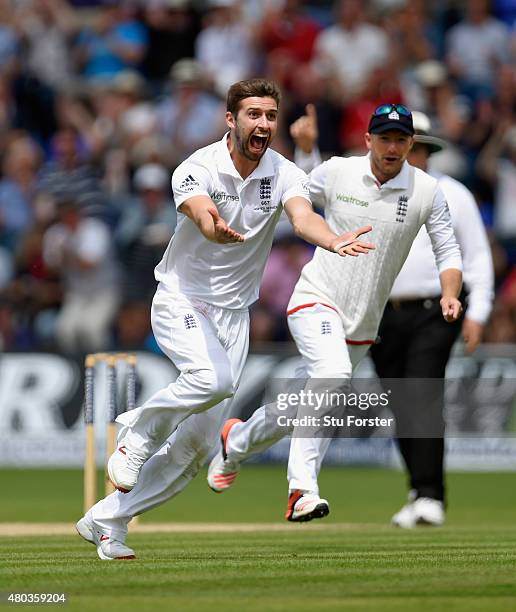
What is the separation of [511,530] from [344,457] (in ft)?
19.7

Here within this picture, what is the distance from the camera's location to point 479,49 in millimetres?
18312

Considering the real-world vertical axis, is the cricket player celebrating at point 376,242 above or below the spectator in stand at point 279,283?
above

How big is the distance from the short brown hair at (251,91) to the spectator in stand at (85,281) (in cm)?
912

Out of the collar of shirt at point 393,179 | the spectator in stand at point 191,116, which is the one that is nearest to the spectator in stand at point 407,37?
the spectator in stand at point 191,116

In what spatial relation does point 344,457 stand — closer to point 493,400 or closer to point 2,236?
point 493,400

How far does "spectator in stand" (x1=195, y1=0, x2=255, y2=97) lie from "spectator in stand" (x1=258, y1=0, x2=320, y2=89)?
0.75 feet

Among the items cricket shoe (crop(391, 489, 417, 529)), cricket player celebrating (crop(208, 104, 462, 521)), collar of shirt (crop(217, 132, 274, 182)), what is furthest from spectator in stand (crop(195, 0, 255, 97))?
collar of shirt (crop(217, 132, 274, 182))

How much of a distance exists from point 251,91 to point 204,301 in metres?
1.18

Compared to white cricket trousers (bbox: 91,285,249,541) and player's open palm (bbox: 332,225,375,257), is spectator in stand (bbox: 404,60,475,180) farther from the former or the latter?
player's open palm (bbox: 332,225,375,257)

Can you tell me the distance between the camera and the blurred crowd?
16.9 m

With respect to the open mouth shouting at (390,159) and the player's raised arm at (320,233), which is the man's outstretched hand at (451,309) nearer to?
the player's raised arm at (320,233)

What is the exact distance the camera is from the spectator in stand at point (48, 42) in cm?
1997

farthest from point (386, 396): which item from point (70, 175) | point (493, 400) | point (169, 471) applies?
point (70, 175)

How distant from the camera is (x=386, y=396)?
1073 centimetres
